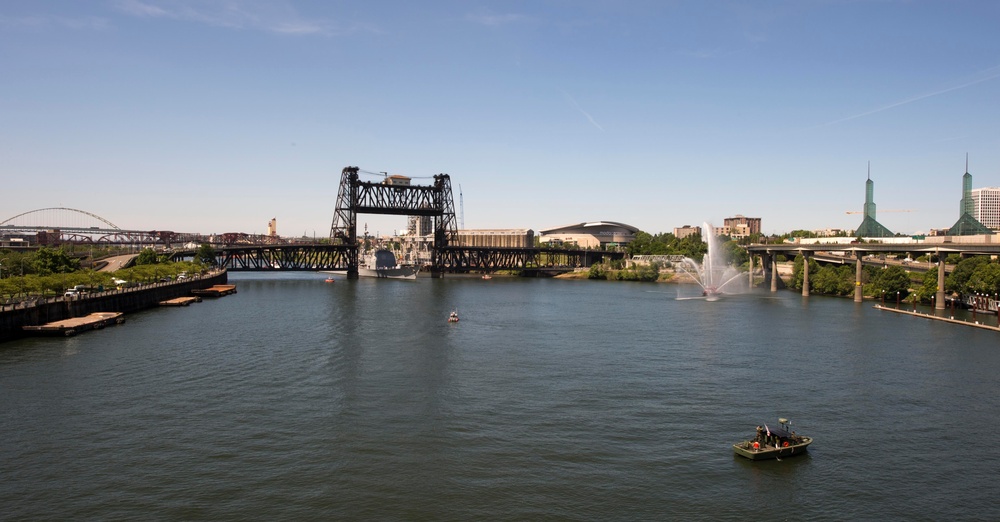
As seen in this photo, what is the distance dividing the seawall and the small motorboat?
202ft

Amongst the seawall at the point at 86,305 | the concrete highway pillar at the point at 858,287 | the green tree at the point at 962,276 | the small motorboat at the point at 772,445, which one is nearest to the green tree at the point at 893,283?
the concrete highway pillar at the point at 858,287

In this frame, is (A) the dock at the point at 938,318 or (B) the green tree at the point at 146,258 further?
(B) the green tree at the point at 146,258

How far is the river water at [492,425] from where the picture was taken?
26438 millimetres

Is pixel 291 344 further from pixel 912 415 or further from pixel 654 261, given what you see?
pixel 654 261

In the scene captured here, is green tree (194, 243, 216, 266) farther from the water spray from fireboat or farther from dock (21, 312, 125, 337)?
the water spray from fireboat

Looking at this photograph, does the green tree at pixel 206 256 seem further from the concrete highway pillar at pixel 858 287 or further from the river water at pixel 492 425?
the concrete highway pillar at pixel 858 287

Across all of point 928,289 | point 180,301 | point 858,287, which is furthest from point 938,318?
point 180,301

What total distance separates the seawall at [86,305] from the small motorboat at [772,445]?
61.6 m

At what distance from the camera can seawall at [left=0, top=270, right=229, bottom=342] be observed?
61.6m

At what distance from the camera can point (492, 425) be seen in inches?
1396

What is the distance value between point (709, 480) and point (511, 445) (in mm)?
9055

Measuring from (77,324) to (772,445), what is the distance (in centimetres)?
6354

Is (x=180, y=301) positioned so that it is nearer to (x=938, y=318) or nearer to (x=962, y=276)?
(x=938, y=318)

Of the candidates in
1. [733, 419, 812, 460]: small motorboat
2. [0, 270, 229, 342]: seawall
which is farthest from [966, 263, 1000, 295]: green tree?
[0, 270, 229, 342]: seawall
